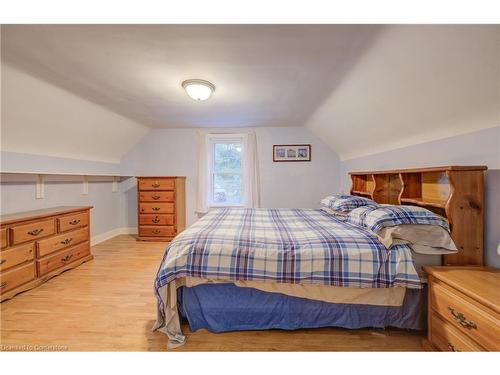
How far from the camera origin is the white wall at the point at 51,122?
1.94m

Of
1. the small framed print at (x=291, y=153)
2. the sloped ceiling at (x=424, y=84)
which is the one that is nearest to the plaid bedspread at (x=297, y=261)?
the sloped ceiling at (x=424, y=84)

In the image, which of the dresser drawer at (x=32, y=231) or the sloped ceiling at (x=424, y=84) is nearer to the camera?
the sloped ceiling at (x=424, y=84)

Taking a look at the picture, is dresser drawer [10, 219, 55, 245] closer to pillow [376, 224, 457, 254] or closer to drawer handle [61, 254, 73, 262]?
drawer handle [61, 254, 73, 262]

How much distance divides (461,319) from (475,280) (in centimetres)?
24

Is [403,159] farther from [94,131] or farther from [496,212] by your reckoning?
[94,131]

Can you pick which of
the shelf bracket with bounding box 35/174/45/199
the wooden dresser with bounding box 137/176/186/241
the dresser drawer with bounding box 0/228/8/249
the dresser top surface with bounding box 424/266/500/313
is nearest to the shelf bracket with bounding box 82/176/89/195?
the shelf bracket with bounding box 35/174/45/199

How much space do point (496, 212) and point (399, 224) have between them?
0.59m

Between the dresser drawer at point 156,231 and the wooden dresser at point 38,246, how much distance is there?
90 cm

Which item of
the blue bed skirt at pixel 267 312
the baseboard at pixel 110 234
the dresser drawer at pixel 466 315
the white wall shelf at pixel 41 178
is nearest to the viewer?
the dresser drawer at pixel 466 315

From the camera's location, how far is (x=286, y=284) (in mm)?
1446

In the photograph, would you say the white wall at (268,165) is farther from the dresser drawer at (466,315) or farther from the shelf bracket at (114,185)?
the dresser drawer at (466,315)

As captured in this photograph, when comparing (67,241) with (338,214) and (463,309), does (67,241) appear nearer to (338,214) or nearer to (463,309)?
(338,214)
